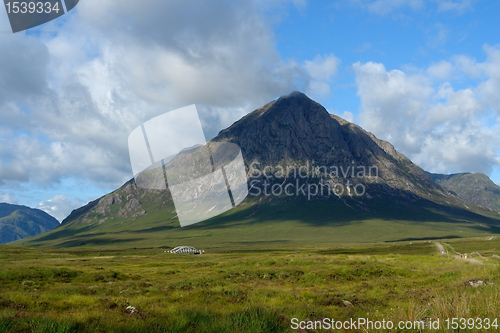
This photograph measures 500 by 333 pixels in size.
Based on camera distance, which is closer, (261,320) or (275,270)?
(261,320)

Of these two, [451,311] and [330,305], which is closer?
[451,311]

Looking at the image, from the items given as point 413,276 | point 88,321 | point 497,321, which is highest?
point 88,321

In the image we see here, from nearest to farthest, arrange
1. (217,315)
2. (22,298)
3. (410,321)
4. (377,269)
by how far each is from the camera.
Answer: (410,321) < (217,315) < (22,298) < (377,269)

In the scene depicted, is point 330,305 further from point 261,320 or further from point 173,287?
point 173,287

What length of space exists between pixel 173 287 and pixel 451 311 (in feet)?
67.7

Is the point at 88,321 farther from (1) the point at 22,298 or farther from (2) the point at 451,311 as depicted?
(2) the point at 451,311

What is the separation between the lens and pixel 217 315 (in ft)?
43.9

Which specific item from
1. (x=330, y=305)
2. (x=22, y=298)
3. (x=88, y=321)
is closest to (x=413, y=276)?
(x=330, y=305)

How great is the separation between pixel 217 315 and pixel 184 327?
2012 millimetres

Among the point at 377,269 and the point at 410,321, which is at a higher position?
the point at 410,321

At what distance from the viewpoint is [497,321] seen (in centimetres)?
986

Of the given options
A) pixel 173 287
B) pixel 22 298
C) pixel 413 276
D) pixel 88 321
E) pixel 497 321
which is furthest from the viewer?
pixel 413 276

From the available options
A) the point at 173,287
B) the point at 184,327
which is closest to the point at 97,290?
the point at 173,287

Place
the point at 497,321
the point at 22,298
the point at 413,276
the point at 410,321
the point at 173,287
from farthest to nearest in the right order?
the point at 413,276 → the point at 173,287 → the point at 22,298 → the point at 410,321 → the point at 497,321
